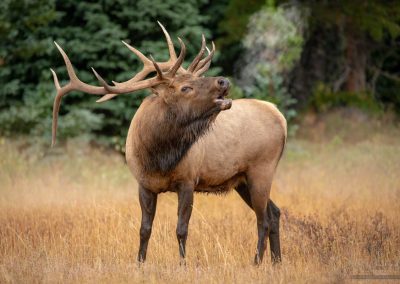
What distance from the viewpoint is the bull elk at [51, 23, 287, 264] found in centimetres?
647

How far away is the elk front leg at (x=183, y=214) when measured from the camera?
6561 millimetres

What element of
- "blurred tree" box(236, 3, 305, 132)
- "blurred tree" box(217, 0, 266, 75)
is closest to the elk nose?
"blurred tree" box(236, 3, 305, 132)

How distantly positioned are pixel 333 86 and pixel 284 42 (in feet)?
12.4

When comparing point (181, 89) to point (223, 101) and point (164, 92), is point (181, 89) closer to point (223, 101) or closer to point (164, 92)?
point (164, 92)

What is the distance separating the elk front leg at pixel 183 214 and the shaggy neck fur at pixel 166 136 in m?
0.25

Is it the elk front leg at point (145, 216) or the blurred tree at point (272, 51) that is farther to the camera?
the blurred tree at point (272, 51)

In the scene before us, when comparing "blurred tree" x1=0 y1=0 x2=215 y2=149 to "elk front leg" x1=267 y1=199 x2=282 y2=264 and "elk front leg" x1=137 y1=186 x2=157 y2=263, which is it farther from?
"elk front leg" x1=137 y1=186 x2=157 y2=263

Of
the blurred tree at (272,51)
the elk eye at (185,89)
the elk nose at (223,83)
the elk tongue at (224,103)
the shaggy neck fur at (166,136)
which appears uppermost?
the elk nose at (223,83)

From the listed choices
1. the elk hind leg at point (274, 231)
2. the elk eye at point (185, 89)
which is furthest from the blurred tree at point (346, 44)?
the elk eye at point (185, 89)

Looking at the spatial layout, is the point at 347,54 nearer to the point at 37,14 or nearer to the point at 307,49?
the point at 307,49

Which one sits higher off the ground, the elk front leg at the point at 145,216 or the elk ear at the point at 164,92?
the elk ear at the point at 164,92

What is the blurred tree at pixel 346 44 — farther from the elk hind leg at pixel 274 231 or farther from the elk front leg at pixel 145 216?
the elk front leg at pixel 145 216

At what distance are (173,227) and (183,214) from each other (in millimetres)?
1696

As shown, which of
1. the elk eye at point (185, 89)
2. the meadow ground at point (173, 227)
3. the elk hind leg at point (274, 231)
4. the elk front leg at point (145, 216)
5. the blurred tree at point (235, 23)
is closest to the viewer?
the meadow ground at point (173, 227)
